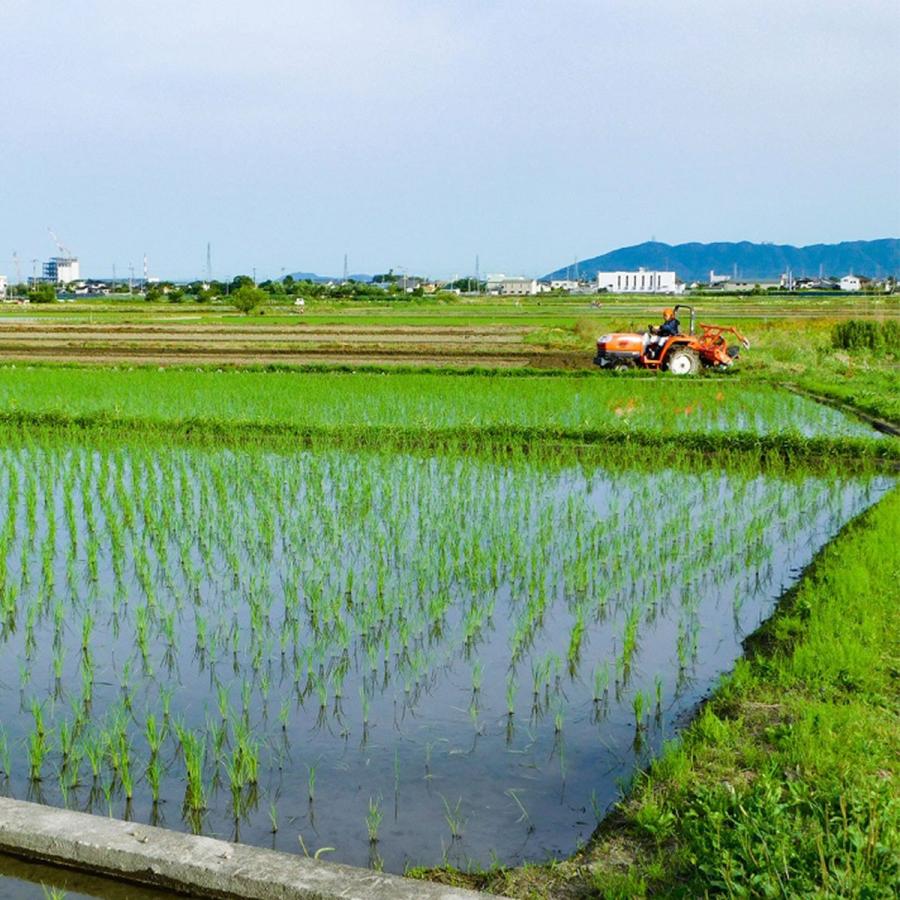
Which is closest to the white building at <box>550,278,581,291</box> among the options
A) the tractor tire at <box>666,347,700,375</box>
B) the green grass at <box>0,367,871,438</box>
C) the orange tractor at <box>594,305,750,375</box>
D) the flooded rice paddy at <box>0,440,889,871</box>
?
the orange tractor at <box>594,305,750,375</box>

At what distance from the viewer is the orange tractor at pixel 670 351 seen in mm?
15906

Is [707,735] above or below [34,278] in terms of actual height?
below

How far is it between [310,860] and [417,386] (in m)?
11.8

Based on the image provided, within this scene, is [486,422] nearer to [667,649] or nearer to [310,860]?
[667,649]

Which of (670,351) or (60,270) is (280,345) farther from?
(60,270)

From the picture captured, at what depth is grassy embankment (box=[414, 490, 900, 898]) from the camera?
252 cm

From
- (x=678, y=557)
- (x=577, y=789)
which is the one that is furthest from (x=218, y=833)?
(x=678, y=557)

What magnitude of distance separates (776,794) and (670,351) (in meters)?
13.6

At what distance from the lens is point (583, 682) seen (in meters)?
4.28

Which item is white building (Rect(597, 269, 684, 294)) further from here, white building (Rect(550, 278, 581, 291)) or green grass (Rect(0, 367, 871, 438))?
green grass (Rect(0, 367, 871, 438))

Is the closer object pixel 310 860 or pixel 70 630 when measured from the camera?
pixel 310 860

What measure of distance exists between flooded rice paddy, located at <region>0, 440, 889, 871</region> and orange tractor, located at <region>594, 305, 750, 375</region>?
24.8ft

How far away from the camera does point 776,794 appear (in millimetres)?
2789

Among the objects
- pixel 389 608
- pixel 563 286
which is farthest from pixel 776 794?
pixel 563 286
